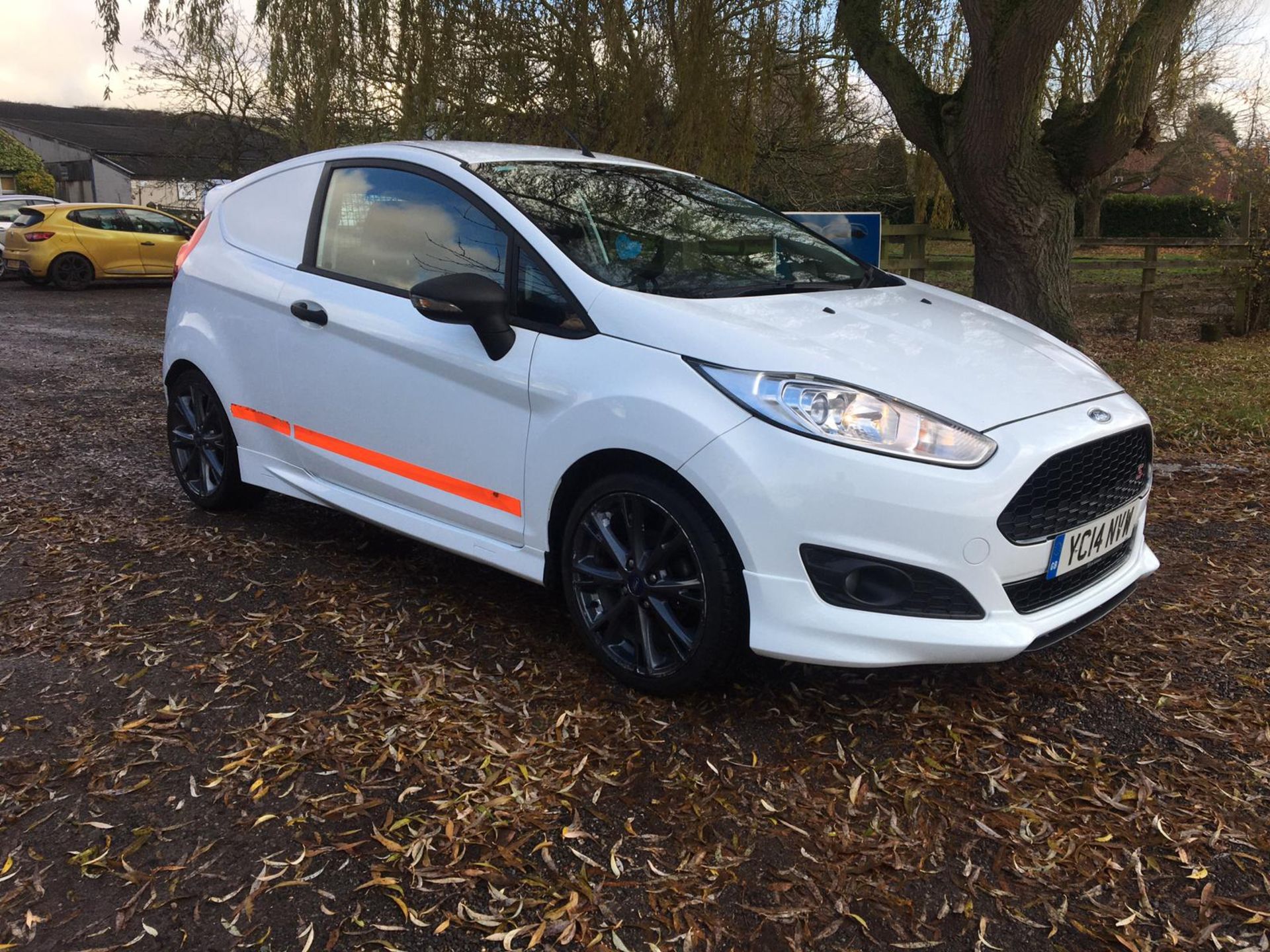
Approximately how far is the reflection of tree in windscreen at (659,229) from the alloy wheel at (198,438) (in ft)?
6.81

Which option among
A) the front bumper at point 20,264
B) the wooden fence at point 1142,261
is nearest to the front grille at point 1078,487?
the wooden fence at point 1142,261

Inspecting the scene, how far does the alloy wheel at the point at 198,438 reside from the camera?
17.0 ft

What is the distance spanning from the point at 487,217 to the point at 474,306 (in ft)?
1.56

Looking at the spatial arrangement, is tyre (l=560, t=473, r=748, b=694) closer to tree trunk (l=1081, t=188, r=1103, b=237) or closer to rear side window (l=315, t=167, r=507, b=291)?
rear side window (l=315, t=167, r=507, b=291)

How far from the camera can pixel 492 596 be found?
4.45 metres

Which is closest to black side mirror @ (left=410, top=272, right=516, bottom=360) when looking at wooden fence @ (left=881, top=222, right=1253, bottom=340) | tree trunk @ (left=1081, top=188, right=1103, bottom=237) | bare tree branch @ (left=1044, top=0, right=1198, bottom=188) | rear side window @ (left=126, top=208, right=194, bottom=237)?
bare tree branch @ (left=1044, top=0, right=1198, bottom=188)

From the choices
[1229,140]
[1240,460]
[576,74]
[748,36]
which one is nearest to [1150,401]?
[1240,460]

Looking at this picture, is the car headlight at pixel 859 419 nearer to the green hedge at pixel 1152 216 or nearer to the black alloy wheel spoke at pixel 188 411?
the black alloy wheel spoke at pixel 188 411

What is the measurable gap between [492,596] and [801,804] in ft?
6.16

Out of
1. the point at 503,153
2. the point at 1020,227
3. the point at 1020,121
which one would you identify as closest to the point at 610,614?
the point at 503,153

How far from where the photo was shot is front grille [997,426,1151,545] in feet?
10.1

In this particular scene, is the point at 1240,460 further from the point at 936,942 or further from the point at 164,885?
the point at 164,885

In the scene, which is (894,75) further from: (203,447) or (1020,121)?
(203,447)

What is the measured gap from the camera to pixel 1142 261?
12.8 metres
